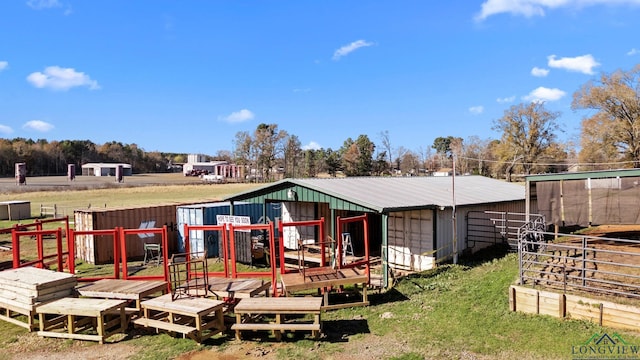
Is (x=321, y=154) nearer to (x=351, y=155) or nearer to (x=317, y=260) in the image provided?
(x=351, y=155)

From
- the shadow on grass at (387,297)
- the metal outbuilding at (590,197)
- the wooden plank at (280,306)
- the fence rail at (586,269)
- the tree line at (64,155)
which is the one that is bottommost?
the shadow on grass at (387,297)

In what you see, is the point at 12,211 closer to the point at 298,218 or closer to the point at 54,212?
the point at 54,212

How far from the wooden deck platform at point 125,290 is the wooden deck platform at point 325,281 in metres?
3.20

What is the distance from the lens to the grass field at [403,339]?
26.3 ft

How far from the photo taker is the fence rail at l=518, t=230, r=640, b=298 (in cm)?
880

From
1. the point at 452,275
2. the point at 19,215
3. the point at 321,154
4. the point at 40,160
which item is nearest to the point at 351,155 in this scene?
the point at 321,154

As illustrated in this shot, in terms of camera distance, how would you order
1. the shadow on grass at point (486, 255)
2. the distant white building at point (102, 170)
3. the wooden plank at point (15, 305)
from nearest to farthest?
the wooden plank at point (15, 305), the shadow on grass at point (486, 255), the distant white building at point (102, 170)

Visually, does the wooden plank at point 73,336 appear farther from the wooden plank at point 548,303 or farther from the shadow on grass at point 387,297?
the wooden plank at point 548,303

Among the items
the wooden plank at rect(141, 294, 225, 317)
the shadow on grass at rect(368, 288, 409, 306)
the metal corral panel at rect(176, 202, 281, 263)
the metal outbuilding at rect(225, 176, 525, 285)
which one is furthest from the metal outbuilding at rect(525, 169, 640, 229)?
the wooden plank at rect(141, 294, 225, 317)

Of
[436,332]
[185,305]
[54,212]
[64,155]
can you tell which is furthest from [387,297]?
[64,155]

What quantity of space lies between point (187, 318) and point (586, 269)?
8.75 metres

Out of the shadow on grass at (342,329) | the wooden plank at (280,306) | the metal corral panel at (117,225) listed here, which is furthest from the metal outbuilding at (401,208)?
Answer: the metal corral panel at (117,225)

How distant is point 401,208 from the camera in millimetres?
13773

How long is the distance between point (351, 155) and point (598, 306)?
7595 cm
